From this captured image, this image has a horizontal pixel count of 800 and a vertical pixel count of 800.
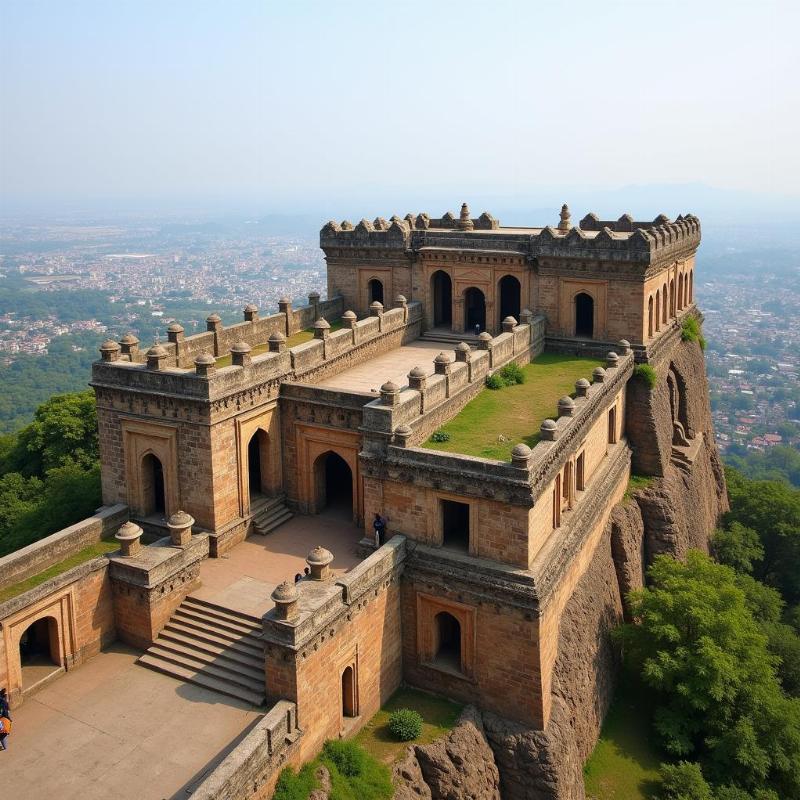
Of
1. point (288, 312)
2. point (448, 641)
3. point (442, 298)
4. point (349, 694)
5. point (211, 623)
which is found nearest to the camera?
point (349, 694)

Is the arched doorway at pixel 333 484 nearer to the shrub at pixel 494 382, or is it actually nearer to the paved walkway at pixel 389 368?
the paved walkway at pixel 389 368

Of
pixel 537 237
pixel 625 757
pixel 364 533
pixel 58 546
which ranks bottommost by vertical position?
pixel 625 757

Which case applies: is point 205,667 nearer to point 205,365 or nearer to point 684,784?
point 205,365

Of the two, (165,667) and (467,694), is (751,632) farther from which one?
(165,667)

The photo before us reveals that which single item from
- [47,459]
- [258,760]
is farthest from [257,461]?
[47,459]

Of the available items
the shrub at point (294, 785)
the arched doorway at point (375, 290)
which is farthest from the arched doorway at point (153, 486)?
the arched doorway at point (375, 290)

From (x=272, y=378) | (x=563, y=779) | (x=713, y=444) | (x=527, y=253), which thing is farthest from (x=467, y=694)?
(x=713, y=444)
